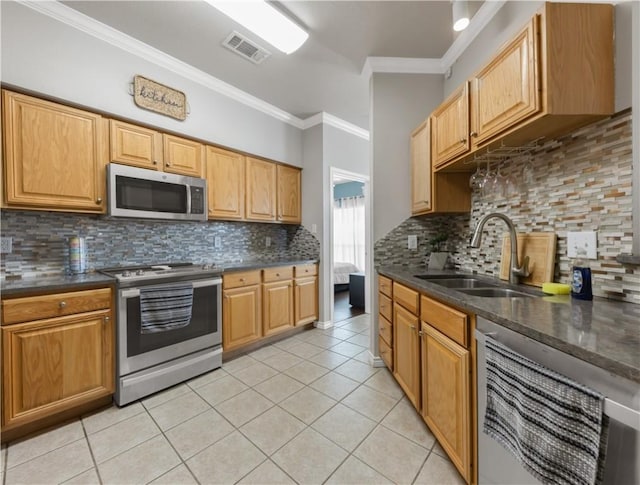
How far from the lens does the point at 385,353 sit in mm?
2227

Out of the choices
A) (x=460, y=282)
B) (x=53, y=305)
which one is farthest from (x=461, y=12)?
(x=53, y=305)

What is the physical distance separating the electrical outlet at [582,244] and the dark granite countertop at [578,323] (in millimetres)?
205

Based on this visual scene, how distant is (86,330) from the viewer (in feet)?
5.59

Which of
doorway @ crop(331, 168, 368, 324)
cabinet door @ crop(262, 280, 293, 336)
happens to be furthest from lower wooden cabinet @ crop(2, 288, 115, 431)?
doorway @ crop(331, 168, 368, 324)

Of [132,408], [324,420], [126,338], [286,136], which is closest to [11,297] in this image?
[126,338]

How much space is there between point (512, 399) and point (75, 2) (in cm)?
328

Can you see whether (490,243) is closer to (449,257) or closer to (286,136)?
(449,257)

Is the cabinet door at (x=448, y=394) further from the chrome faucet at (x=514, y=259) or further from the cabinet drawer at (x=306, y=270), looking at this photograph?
the cabinet drawer at (x=306, y=270)

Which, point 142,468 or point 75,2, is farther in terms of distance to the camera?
point 75,2

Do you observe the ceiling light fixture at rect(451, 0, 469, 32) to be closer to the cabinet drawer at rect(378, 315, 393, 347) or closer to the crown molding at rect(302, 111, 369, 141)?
the crown molding at rect(302, 111, 369, 141)

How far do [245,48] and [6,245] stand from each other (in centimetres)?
229

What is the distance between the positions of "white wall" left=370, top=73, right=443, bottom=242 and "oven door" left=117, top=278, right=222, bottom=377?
5.27 feet

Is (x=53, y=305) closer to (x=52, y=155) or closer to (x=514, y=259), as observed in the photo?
(x=52, y=155)

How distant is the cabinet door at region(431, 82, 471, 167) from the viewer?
5.34 ft
